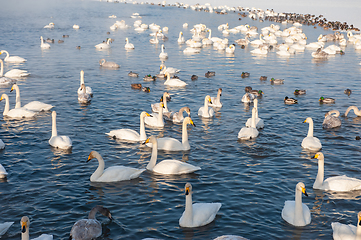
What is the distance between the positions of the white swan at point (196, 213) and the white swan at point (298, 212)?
224cm

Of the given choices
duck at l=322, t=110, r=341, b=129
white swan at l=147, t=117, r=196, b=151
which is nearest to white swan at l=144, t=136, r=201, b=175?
white swan at l=147, t=117, r=196, b=151

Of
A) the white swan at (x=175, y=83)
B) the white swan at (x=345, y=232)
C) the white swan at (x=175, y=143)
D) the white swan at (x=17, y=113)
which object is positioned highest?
the white swan at (x=175, y=83)

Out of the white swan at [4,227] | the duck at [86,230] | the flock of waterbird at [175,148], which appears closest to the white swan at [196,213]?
the flock of waterbird at [175,148]

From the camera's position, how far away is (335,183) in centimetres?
1446

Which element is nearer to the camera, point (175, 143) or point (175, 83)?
point (175, 143)

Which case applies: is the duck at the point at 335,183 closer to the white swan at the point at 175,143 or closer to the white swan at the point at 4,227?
the white swan at the point at 175,143

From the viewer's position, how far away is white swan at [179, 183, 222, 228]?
39.2 ft

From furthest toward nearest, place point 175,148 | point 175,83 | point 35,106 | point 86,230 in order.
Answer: point 175,83
point 35,106
point 175,148
point 86,230

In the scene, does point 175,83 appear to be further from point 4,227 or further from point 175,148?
point 4,227

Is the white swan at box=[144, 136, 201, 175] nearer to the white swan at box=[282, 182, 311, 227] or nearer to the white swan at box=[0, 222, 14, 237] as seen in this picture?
the white swan at box=[282, 182, 311, 227]

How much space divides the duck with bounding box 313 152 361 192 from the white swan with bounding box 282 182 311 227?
2.34 m

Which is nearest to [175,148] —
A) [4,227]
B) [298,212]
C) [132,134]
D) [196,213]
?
[132,134]

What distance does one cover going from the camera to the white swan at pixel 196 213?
471 inches

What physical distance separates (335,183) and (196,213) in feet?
18.8
